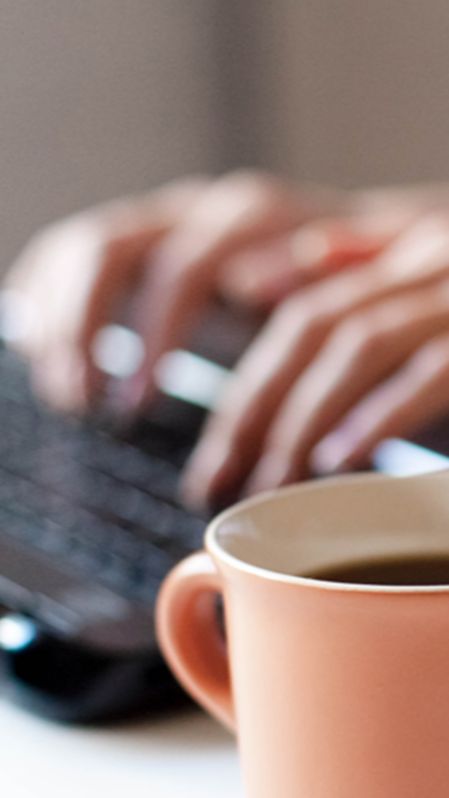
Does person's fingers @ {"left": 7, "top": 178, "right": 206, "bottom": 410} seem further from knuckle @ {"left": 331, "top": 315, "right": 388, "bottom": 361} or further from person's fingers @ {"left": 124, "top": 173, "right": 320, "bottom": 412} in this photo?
knuckle @ {"left": 331, "top": 315, "right": 388, "bottom": 361}

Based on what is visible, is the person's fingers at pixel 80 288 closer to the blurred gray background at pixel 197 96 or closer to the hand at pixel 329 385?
the hand at pixel 329 385

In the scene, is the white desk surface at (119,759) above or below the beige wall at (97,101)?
below

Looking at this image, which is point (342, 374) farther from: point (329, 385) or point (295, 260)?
point (295, 260)

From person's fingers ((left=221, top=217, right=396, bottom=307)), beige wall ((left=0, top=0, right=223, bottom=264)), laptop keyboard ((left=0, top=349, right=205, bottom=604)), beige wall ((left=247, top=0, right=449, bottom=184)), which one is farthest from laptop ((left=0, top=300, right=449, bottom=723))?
beige wall ((left=0, top=0, right=223, bottom=264))

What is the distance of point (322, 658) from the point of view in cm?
27

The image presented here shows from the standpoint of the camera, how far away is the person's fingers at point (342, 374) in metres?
0.57

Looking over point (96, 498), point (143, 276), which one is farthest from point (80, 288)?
point (96, 498)

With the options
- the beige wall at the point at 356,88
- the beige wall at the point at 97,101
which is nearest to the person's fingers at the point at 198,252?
the beige wall at the point at 356,88

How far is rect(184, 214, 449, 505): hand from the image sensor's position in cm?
56

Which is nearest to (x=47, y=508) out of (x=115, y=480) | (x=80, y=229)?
(x=115, y=480)

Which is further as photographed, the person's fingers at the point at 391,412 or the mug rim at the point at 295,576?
the person's fingers at the point at 391,412

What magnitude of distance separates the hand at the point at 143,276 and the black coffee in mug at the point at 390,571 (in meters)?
0.34

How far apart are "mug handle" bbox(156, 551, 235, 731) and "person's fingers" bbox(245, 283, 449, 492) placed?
19cm

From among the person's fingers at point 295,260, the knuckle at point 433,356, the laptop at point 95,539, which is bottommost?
the laptop at point 95,539
